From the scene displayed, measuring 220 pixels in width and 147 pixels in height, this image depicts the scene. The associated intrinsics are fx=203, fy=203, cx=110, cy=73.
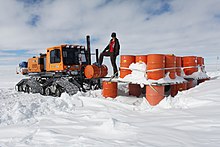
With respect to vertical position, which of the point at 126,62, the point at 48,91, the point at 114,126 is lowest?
the point at 114,126

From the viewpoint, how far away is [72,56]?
9539 millimetres

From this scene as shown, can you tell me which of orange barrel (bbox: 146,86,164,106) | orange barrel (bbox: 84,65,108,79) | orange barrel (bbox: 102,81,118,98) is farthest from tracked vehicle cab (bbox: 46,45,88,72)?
orange barrel (bbox: 146,86,164,106)

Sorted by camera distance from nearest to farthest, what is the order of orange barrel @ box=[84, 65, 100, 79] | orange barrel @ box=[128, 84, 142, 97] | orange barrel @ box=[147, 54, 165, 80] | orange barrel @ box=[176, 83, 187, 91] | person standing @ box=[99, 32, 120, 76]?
orange barrel @ box=[147, 54, 165, 80], orange barrel @ box=[176, 83, 187, 91], person standing @ box=[99, 32, 120, 76], orange barrel @ box=[128, 84, 142, 97], orange barrel @ box=[84, 65, 100, 79]

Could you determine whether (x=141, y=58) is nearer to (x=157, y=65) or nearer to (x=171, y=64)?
(x=157, y=65)

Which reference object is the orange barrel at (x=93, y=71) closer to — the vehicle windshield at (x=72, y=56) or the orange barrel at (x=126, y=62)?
the vehicle windshield at (x=72, y=56)

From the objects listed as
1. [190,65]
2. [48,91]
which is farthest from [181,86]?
[48,91]

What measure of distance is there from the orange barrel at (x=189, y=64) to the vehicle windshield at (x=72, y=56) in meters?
4.60

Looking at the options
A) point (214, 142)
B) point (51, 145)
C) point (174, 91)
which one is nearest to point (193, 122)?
point (214, 142)

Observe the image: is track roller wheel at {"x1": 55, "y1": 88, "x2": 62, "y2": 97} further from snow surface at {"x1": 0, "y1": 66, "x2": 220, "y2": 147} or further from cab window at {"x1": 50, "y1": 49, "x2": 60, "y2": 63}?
snow surface at {"x1": 0, "y1": 66, "x2": 220, "y2": 147}

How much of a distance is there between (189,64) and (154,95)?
2928 millimetres

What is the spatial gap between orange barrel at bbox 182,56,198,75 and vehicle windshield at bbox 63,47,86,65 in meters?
4.60

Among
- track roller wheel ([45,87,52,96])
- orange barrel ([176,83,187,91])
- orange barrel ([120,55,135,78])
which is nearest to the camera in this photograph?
orange barrel ([120,55,135,78])

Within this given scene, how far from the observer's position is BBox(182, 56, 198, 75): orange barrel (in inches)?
306

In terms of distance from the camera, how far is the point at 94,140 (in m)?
2.92
